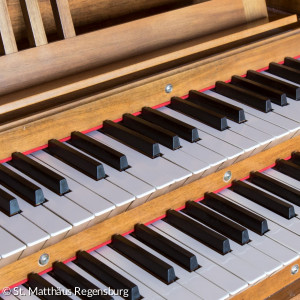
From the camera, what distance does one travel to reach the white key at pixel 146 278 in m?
Answer: 1.86

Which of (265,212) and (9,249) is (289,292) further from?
(9,249)

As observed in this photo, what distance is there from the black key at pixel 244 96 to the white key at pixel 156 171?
1.66ft

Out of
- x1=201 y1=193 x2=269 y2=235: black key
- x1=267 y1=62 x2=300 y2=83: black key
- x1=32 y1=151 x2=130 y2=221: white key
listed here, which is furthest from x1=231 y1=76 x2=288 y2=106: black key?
x1=32 y1=151 x2=130 y2=221: white key

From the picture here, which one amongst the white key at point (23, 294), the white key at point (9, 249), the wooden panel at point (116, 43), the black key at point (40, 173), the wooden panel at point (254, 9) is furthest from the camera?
the wooden panel at point (254, 9)

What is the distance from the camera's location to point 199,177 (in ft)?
6.93

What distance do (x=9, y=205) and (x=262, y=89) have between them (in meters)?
1.12

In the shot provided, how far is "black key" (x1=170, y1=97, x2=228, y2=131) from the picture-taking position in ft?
7.57

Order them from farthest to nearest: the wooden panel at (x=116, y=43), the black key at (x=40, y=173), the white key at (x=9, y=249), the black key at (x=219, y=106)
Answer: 1. the black key at (x=219, y=106)
2. the wooden panel at (x=116, y=43)
3. the black key at (x=40, y=173)
4. the white key at (x=9, y=249)

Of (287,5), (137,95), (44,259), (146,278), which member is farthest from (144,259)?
(287,5)

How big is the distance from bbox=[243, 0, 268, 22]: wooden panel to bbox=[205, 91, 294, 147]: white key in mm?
454

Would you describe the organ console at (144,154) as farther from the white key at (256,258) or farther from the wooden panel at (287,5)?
the wooden panel at (287,5)

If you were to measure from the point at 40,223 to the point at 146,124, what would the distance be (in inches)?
23.0

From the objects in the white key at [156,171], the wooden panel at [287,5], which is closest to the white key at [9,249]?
the white key at [156,171]

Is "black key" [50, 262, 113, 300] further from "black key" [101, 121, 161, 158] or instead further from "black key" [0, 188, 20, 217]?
"black key" [101, 121, 161, 158]
